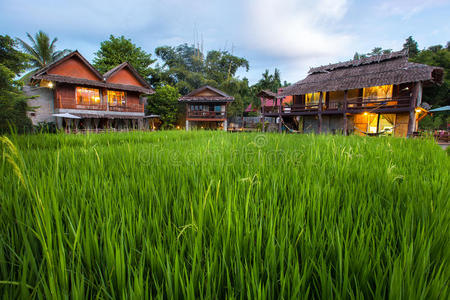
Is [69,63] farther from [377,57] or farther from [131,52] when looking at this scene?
[377,57]

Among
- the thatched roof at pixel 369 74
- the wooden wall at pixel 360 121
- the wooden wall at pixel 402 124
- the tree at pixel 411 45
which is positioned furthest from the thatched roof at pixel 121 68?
the tree at pixel 411 45

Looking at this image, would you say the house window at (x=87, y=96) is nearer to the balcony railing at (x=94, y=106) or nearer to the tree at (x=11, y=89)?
the balcony railing at (x=94, y=106)

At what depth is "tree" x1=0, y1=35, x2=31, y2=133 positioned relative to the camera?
5352 mm

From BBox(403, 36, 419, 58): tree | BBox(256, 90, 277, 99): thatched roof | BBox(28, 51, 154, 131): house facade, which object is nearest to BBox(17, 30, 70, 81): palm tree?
BBox(28, 51, 154, 131): house facade

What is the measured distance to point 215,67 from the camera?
33.2m

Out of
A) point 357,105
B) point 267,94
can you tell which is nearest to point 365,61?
point 357,105

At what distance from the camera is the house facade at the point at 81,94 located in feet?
50.7

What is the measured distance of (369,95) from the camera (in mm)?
15891

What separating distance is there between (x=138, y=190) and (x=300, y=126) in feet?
68.9

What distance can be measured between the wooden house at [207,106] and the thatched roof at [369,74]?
779 cm

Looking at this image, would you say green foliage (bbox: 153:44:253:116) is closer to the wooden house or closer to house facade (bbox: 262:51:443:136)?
the wooden house

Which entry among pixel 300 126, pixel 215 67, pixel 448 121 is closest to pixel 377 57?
pixel 300 126

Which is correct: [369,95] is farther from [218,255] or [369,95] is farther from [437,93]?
[218,255]

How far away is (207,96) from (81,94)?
12.5 metres
